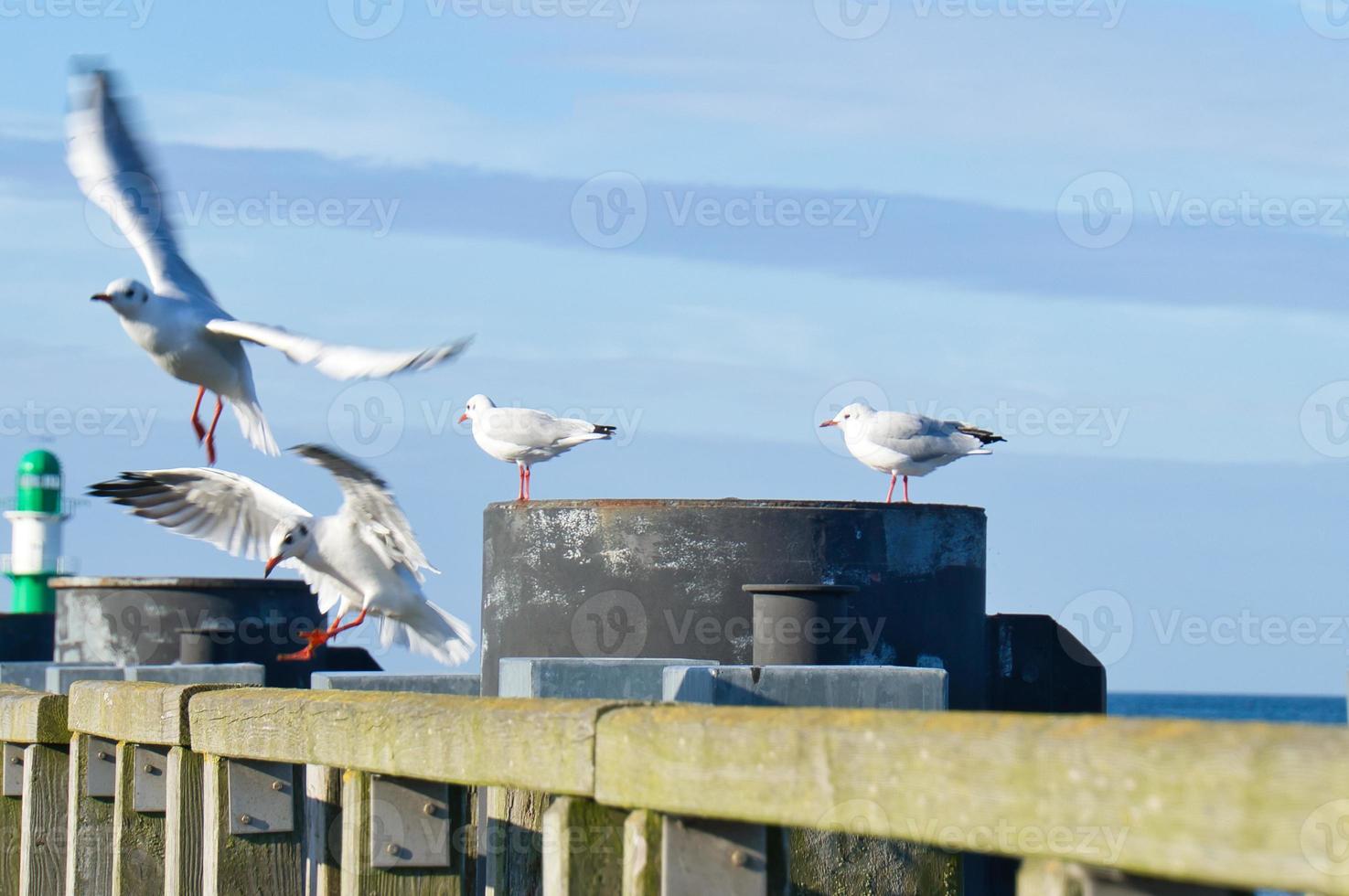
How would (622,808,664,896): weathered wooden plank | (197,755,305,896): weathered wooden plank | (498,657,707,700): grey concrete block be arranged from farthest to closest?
(498,657,707,700): grey concrete block, (197,755,305,896): weathered wooden plank, (622,808,664,896): weathered wooden plank

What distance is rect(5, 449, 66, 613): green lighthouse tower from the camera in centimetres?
4622

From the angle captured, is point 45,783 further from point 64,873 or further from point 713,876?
point 713,876

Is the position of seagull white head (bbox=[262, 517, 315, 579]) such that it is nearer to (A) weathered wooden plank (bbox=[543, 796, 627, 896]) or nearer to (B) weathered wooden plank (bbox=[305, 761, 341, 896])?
(B) weathered wooden plank (bbox=[305, 761, 341, 896])

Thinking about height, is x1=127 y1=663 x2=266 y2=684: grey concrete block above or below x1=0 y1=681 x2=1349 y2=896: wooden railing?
below

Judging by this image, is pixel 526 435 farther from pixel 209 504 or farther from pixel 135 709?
pixel 135 709

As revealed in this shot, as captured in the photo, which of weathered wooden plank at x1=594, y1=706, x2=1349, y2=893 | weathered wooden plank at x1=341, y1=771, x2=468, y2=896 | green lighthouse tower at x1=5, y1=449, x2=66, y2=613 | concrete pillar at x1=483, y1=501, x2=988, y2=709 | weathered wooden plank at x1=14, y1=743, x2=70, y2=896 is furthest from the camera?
green lighthouse tower at x1=5, y1=449, x2=66, y2=613

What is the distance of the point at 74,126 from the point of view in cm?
1216

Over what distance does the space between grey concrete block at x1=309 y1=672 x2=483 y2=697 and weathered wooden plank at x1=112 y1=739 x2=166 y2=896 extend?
510 centimetres

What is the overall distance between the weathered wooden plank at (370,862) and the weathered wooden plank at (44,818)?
232 cm

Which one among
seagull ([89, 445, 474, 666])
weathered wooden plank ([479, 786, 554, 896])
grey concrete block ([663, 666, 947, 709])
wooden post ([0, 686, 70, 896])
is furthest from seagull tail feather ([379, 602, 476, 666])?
weathered wooden plank ([479, 786, 554, 896])

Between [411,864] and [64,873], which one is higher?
[411,864]

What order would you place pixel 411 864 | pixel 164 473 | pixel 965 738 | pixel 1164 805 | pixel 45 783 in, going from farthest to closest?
pixel 164 473
pixel 45 783
pixel 411 864
pixel 965 738
pixel 1164 805

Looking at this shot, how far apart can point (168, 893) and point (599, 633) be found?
18.6 ft

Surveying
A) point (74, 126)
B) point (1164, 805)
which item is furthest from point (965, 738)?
point (74, 126)
